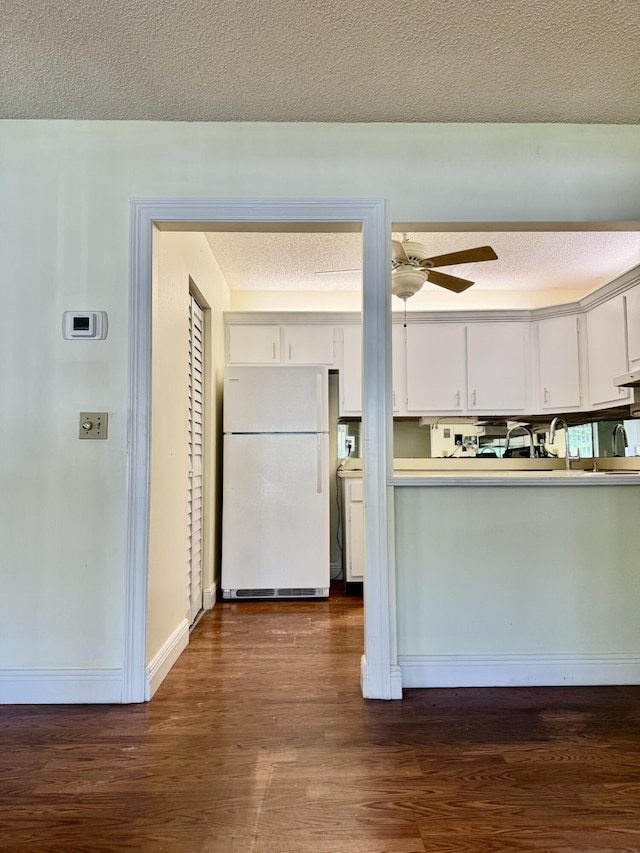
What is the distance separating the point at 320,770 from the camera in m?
1.42

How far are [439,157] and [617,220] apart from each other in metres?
0.82

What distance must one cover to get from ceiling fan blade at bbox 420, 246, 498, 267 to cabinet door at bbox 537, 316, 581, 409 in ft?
5.10

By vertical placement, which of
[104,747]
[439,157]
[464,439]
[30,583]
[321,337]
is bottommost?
[104,747]

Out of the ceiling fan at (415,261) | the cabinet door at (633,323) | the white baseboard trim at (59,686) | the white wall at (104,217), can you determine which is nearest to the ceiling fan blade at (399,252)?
the ceiling fan at (415,261)

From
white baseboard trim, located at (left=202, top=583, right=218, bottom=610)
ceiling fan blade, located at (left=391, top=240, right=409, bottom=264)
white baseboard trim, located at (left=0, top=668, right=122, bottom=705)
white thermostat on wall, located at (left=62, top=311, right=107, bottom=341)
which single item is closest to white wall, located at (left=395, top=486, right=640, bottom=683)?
white baseboard trim, located at (left=0, top=668, right=122, bottom=705)

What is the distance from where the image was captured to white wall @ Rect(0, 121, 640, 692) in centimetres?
189

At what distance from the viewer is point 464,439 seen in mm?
4309

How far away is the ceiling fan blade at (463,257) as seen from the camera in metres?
2.68

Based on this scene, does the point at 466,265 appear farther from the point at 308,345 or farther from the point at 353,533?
the point at 353,533

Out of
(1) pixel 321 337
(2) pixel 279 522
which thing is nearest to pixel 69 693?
(2) pixel 279 522

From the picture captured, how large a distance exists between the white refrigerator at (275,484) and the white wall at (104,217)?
1.50m

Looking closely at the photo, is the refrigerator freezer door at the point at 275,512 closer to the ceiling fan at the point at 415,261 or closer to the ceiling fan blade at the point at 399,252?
the ceiling fan at the point at 415,261

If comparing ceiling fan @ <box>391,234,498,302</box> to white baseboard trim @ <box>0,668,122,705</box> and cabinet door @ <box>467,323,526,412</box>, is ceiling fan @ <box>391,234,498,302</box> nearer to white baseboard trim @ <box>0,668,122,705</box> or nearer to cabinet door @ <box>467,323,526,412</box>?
cabinet door @ <box>467,323,526,412</box>

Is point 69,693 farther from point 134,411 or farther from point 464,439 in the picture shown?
point 464,439
